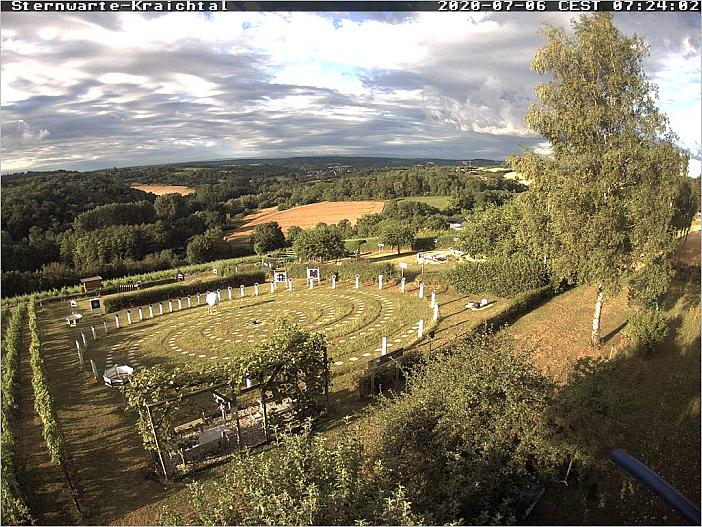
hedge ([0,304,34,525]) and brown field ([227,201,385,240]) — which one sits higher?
brown field ([227,201,385,240])

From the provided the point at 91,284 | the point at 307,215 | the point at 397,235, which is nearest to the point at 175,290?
the point at 91,284

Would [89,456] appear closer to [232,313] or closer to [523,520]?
[523,520]

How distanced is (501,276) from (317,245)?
13281 mm

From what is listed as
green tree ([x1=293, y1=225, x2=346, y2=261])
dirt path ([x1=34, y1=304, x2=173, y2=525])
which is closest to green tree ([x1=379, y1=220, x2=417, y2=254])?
green tree ([x1=293, y1=225, x2=346, y2=261])

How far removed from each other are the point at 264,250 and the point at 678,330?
3001 centimetres

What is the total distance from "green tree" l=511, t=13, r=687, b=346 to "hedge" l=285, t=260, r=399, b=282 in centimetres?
1256

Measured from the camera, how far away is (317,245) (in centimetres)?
2864

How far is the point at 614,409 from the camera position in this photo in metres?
6.52

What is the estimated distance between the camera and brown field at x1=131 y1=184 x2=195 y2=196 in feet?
107

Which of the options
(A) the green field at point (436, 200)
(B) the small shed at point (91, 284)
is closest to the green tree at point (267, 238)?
(B) the small shed at point (91, 284)

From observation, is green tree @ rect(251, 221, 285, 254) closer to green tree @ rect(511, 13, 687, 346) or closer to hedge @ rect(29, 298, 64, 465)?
hedge @ rect(29, 298, 64, 465)

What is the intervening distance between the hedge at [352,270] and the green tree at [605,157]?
495 inches

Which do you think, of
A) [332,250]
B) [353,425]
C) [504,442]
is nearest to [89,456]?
[353,425]

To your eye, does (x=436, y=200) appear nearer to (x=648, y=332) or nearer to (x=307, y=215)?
(x=307, y=215)
